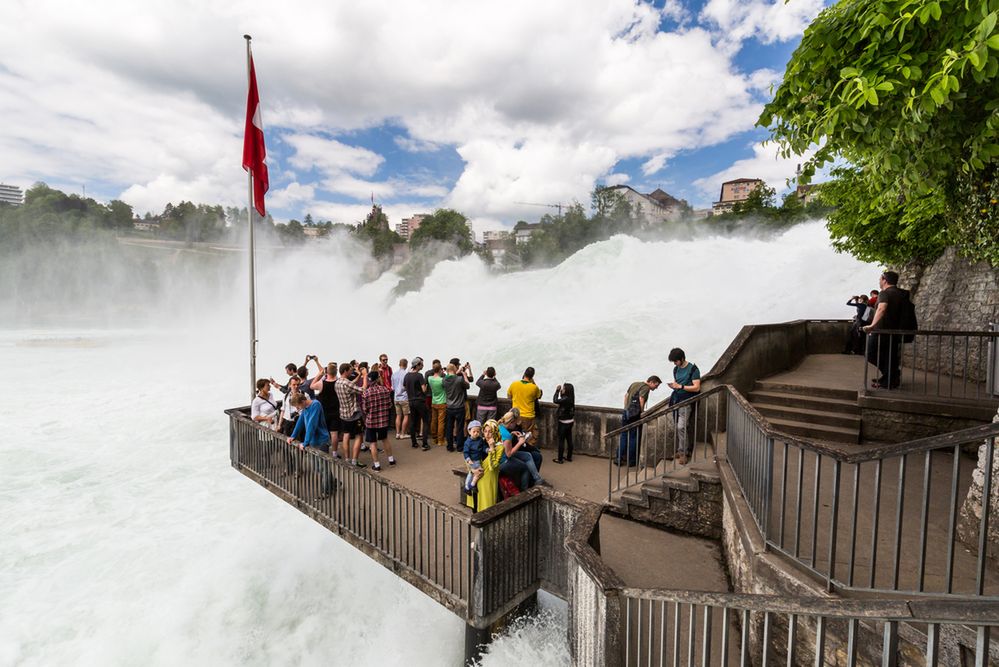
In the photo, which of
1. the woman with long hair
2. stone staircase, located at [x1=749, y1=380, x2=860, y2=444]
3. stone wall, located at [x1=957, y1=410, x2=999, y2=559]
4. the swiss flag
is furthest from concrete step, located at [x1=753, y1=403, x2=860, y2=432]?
the swiss flag

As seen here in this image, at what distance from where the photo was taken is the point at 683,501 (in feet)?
21.1

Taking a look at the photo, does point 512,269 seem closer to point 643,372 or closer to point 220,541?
point 643,372

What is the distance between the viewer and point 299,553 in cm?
1253

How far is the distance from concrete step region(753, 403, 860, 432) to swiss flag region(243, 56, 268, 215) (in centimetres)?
1119

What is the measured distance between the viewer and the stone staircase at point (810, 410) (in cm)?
744

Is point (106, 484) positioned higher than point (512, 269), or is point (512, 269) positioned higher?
point (512, 269)

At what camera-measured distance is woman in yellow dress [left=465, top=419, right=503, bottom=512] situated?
20.2 feet

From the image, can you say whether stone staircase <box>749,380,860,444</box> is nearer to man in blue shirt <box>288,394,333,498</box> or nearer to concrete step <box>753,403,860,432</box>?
concrete step <box>753,403,860,432</box>

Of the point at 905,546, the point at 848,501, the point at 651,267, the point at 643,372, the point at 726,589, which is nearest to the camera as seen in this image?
the point at 905,546

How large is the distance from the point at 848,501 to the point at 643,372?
19897 millimetres

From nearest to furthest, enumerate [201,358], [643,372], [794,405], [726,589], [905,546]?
[905,546]
[726,589]
[794,405]
[643,372]
[201,358]

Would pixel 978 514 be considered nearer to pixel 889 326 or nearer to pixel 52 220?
pixel 889 326

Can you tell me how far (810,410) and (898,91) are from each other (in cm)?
582

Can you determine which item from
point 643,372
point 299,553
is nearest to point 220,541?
point 299,553
